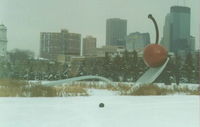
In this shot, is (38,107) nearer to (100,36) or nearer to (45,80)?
(45,80)

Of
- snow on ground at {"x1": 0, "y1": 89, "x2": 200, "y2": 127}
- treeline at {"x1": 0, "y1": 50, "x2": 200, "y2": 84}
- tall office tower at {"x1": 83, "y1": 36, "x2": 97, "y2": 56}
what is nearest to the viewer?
snow on ground at {"x1": 0, "y1": 89, "x2": 200, "y2": 127}

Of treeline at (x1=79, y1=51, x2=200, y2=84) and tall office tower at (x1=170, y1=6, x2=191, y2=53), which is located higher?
tall office tower at (x1=170, y1=6, x2=191, y2=53)

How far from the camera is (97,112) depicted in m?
5.77

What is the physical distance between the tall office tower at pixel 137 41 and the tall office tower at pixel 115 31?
0.56 feet

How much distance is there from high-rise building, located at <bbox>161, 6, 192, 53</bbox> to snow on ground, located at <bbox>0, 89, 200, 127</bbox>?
3.24 feet

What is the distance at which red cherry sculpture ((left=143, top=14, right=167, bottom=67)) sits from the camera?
296 inches

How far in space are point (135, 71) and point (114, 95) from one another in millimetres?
922

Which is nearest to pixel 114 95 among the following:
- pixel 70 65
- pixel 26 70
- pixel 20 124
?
pixel 70 65

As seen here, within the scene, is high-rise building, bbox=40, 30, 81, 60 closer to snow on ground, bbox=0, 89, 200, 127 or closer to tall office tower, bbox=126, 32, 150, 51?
snow on ground, bbox=0, 89, 200, 127

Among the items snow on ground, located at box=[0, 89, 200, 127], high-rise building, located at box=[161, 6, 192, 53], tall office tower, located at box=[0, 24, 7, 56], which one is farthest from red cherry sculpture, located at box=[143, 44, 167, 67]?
tall office tower, located at box=[0, 24, 7, 56]

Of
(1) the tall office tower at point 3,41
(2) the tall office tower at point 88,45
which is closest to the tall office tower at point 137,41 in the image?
(2) the tall office tower at point 88,45

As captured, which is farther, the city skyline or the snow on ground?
the city skyline

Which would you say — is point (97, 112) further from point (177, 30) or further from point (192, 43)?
point (192, 43)

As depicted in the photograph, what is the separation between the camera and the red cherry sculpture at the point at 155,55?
7.51 metres
